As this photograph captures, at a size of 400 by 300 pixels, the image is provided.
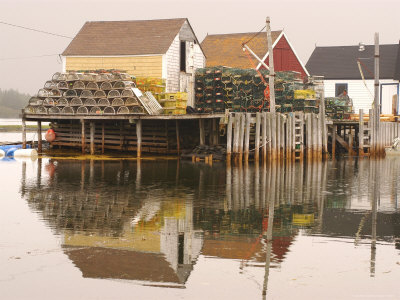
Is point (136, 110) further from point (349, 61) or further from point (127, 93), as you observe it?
point (349, 61)

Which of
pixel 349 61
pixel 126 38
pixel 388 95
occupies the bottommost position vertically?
pixel 388 95

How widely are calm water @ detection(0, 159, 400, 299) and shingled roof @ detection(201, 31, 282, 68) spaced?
26.7 m

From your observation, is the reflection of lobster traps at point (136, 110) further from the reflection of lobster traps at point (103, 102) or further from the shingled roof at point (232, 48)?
the shingled roof at point (232, 48)

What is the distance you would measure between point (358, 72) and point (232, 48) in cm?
1190

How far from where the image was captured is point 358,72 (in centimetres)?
5812

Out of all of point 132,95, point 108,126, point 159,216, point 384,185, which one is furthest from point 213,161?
point 159,216

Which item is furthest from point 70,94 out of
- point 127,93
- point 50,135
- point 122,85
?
point 50,135

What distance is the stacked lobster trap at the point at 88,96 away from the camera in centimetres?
3547

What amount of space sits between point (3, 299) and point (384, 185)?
56.6ft

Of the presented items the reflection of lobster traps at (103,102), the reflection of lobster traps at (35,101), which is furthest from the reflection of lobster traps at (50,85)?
the reflection of lobster traps at (103,102)

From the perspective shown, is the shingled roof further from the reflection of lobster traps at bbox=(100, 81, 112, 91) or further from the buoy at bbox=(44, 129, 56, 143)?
the reflection of lobster traps at bbox=(100, 81, 112, 91)

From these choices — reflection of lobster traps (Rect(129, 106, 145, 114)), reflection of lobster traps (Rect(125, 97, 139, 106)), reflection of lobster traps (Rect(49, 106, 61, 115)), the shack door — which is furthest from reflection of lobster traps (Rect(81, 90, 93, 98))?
the shack door

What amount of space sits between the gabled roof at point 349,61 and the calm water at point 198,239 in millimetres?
34899

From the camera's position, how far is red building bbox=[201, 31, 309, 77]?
165ft
